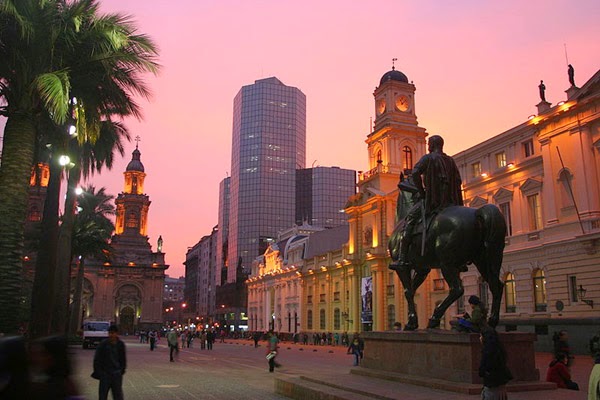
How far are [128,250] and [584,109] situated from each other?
275ft

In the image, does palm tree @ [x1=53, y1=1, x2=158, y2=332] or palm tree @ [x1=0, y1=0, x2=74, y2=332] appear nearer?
palm tree @ [x1=0, y1=0, x2=74, y2=332]

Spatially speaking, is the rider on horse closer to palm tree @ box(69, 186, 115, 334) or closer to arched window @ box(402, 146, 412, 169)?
palm tree @ box(69, 186, 115, 334)

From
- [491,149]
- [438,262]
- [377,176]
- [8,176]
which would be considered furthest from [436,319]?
[377,176]

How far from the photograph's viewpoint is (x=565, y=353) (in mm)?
10000

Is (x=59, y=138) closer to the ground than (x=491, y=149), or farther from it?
closer to the ground

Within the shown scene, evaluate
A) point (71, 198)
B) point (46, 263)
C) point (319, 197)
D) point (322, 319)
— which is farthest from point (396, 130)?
point (319, 197)

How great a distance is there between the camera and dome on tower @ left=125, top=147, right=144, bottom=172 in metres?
105

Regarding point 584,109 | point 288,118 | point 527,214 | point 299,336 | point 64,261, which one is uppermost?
point 288,118

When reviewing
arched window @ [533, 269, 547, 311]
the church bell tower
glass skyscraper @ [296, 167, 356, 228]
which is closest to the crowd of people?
arched window @ [533, 269, 547, 311]

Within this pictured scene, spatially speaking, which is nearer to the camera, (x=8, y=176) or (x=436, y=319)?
(x=436, y=319)

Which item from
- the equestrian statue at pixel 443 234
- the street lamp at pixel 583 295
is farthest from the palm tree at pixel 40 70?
the street lamp at pixel 583 295

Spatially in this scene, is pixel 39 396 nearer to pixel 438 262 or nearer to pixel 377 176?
pixel 438 262

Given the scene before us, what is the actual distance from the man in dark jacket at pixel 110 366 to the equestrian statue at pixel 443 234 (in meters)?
5.82

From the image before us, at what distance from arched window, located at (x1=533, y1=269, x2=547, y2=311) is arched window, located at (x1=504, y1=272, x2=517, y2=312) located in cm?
166
